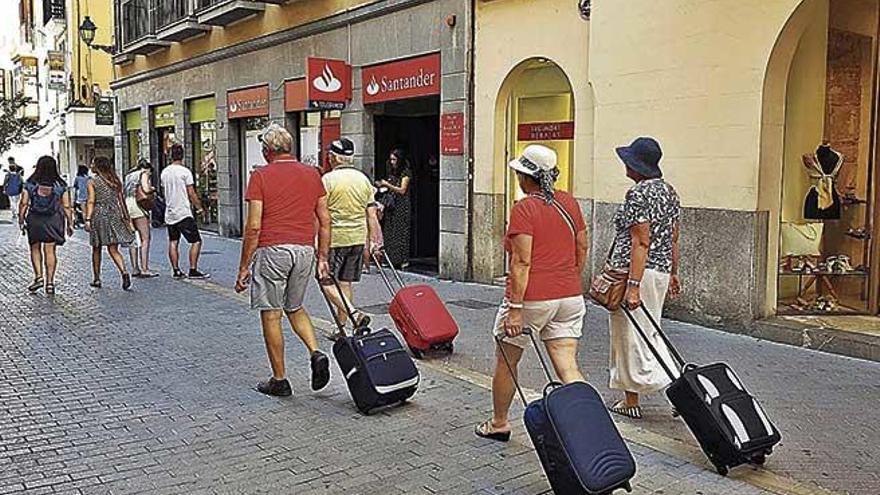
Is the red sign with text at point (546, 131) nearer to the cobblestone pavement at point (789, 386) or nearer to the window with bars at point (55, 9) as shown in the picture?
the cobblestone pavement at point (789, 386)

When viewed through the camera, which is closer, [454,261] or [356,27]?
[454,261]

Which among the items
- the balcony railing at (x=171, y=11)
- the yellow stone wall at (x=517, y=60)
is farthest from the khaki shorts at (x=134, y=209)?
the balcony railing at (x=171, y=11)

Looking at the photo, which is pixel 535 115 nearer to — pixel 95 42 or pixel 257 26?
pixel 257 26

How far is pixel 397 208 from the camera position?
509 inches

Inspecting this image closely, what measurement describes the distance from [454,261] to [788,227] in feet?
15.3

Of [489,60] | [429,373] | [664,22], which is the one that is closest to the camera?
[429,373]

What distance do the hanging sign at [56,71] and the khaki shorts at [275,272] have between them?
2872 centimetres

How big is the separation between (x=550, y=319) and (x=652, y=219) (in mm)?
1017

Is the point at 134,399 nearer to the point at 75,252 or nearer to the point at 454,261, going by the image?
the point at 454,261

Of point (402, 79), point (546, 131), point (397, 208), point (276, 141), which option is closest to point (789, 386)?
point (276, 141)

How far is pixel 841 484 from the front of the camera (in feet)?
14.3

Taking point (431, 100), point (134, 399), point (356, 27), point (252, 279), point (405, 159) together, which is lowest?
point (134, 399)

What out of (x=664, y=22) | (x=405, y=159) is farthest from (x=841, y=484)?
(x=405, y=159)

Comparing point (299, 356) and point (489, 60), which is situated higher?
point (489, 60)
